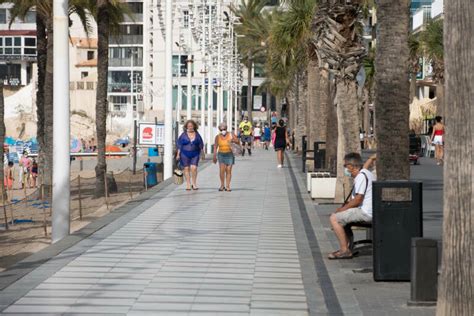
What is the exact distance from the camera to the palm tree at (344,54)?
69.0 feet

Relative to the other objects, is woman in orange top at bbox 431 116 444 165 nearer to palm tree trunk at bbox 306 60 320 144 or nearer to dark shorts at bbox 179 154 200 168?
palm tree trunk at bbox 306 60 320 144

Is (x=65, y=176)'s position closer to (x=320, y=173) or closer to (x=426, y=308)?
(x=426, y=308)

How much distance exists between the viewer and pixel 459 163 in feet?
26.2

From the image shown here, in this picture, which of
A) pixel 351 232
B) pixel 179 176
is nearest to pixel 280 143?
pixel 179 176

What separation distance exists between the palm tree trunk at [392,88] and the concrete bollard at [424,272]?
3912 mm

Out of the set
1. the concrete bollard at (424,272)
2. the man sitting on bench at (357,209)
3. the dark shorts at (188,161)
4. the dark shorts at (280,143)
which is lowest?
the concrete bollard at (424,272)

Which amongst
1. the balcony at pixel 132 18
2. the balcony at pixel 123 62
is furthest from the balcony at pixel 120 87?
the balcony at pixel 132 18

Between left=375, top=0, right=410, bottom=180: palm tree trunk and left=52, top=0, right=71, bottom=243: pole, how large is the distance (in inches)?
171

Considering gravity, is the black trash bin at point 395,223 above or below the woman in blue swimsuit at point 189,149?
below

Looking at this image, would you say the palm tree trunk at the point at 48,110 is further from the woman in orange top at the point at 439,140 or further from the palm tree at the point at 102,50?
the woman in orange top at the point at 439,140

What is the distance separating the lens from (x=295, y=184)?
97.7ft

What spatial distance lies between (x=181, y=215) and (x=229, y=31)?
47.8m

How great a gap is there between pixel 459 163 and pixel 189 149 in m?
18.0

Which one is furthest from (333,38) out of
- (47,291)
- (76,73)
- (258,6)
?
(76,73)
